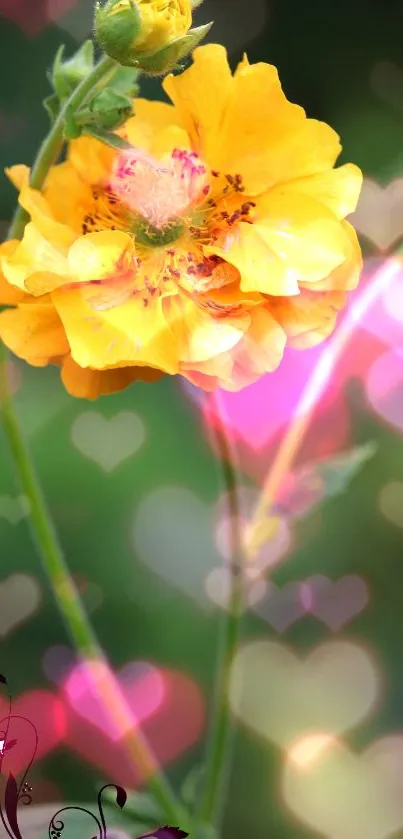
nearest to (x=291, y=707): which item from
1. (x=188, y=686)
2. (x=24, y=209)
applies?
(x=188, y=686)

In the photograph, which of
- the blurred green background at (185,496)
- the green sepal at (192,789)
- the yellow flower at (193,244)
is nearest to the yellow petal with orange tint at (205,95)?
the yellow flower at (193,244)

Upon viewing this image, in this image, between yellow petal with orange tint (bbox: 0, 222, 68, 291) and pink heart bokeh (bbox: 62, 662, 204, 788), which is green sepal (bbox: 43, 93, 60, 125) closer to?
yellow petal with orange tint (bbox: 0, 222, 68, 291)

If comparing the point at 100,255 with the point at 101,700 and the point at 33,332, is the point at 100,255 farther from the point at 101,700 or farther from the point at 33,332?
the point at 101,700

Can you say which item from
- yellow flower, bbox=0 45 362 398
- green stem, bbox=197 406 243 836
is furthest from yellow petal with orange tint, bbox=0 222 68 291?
green stem, bbox=197 406 243 836

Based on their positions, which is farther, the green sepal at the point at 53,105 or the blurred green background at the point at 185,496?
the blurred green background at the point at 185,496

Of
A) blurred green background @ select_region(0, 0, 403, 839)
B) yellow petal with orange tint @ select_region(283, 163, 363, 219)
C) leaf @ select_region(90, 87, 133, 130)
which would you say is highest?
yellow petal with orange tint @ select_region(283, 163, 363, 219)

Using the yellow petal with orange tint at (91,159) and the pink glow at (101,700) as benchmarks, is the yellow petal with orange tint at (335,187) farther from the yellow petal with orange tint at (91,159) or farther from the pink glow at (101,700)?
the pink glow at (101,700)
